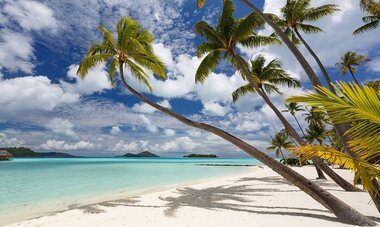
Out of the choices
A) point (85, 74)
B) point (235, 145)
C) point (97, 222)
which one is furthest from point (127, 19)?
point (97, 222)

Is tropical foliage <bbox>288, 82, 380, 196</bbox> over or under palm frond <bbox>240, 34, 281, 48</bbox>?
under

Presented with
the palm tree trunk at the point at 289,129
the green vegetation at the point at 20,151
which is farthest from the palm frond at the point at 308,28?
the green vegetation at the point at 20,151

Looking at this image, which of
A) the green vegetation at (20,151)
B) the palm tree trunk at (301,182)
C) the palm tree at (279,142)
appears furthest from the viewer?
the green vegetation at (20,151)

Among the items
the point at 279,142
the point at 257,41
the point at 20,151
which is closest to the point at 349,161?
the point at 257,41

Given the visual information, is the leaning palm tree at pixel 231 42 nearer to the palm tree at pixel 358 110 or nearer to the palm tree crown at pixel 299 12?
the palm tree crown at pixel 299 12

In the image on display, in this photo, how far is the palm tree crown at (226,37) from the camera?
10.5 metres

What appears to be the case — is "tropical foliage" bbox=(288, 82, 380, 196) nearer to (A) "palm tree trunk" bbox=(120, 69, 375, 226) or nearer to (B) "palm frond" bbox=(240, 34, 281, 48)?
(A) "palm tree trunk" bbox=(120, 69, 375, 226)

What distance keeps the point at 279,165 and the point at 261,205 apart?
203cm

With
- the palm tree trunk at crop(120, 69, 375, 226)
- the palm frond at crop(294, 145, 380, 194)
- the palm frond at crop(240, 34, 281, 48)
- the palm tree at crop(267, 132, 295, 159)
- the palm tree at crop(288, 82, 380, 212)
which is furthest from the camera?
the palm tree at crop(267, 132, 295, 159)

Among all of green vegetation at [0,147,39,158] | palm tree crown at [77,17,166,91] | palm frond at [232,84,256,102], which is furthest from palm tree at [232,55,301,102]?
green vegetation at [0,147,39,158]

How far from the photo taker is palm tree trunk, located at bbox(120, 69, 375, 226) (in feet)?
19.4

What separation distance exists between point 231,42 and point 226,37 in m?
0.31

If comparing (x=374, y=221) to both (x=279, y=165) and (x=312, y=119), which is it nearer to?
(x=279, y=165)

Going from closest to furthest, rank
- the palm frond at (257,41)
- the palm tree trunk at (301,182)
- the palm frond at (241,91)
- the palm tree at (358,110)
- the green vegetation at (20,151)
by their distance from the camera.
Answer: the palm tree at (358,110), the palm tree trunk at (301,182), the palm frond at (257,41), the palm frond at (241,91), the green vegetation at (20,151)
